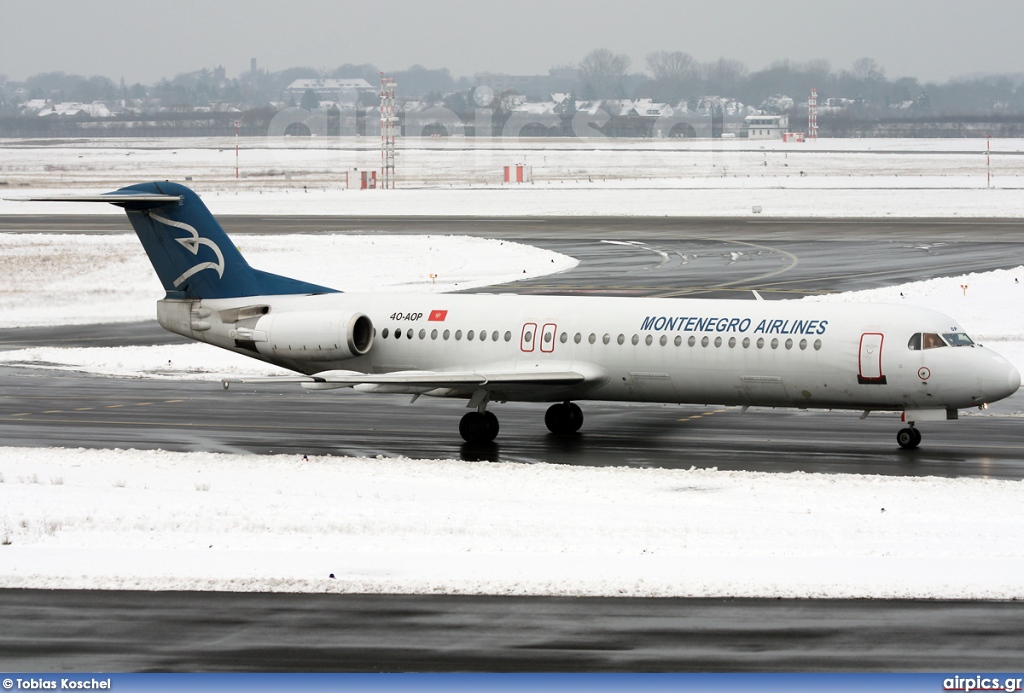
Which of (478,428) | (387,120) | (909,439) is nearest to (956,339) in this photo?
(909,439)

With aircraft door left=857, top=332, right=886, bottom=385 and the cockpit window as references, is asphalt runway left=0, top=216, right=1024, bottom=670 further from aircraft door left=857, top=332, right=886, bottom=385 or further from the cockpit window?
the cockpit window

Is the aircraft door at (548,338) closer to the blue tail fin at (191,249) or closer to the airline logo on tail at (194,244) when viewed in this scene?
the blue tail fin at (191,249)

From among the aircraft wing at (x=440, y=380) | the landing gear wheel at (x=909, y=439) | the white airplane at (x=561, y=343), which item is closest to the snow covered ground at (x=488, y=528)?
the aircraft wing at (x=440, y=380)

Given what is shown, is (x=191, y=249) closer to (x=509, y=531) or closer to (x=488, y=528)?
(x=488, y=528)

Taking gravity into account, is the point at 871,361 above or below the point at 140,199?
below

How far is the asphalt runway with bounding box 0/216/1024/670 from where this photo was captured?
1391 cm

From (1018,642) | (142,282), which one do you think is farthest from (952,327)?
(142,282)

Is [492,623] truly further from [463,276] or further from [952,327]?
[463,276]

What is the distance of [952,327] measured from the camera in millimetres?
26969

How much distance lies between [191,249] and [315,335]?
3998 mm

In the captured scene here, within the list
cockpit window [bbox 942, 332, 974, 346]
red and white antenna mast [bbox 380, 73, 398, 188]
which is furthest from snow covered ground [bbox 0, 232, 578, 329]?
red and white antenna mast [bbox 380, 73, 398, 188]

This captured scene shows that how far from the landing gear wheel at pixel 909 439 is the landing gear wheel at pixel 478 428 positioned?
8.53 metres

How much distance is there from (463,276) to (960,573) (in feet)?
138

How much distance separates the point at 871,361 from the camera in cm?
2666
